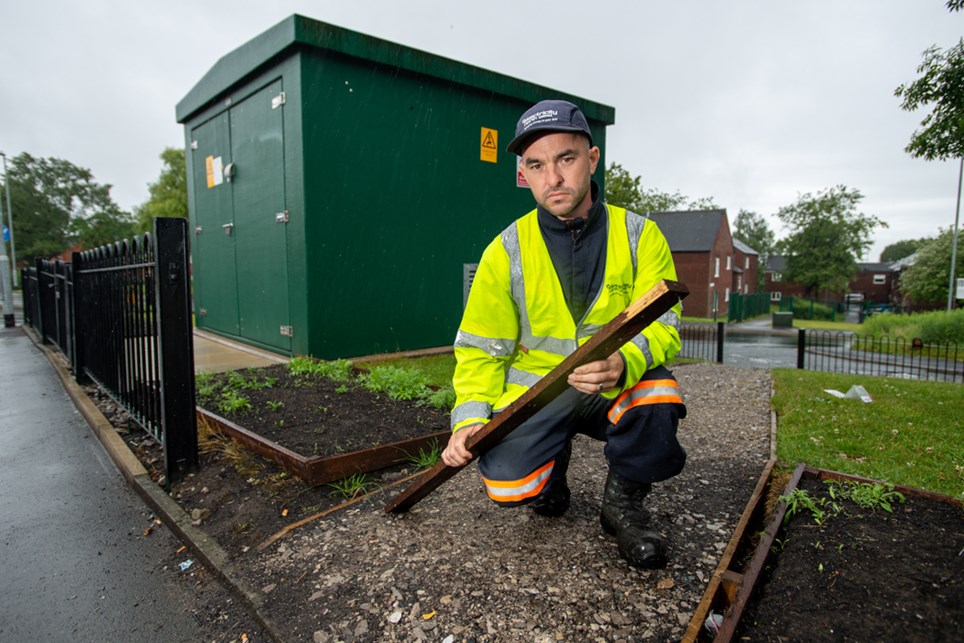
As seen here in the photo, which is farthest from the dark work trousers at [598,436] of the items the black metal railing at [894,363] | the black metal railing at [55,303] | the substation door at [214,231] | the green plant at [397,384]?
the black metal railing at [894,363]

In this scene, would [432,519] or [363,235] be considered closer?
[432,519]

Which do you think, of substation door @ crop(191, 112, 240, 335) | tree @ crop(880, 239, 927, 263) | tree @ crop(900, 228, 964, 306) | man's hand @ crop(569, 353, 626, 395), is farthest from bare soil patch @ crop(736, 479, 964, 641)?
tree @ crop(880, 239, 927, 263)

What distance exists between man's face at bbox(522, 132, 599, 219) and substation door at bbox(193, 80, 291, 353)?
5.72m

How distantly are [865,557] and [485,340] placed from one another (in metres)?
1.52

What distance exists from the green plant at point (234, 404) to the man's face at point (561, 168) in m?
3.00

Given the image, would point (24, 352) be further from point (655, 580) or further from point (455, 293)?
point (655, 580)

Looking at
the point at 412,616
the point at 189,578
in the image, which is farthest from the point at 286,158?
the point at 412,616

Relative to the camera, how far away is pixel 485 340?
2.27m

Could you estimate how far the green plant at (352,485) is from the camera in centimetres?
296

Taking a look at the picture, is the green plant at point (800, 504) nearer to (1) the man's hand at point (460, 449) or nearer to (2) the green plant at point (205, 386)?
(1) the man's hand at point (460, 449)

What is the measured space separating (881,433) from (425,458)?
3.37 meters

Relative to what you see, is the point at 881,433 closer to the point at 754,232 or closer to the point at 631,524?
the point at 631,524

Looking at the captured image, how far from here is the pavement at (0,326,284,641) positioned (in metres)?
2.10

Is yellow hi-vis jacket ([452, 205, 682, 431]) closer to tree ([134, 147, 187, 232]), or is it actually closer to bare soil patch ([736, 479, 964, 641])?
bare soil patch ([736, 479, 964, 641])
